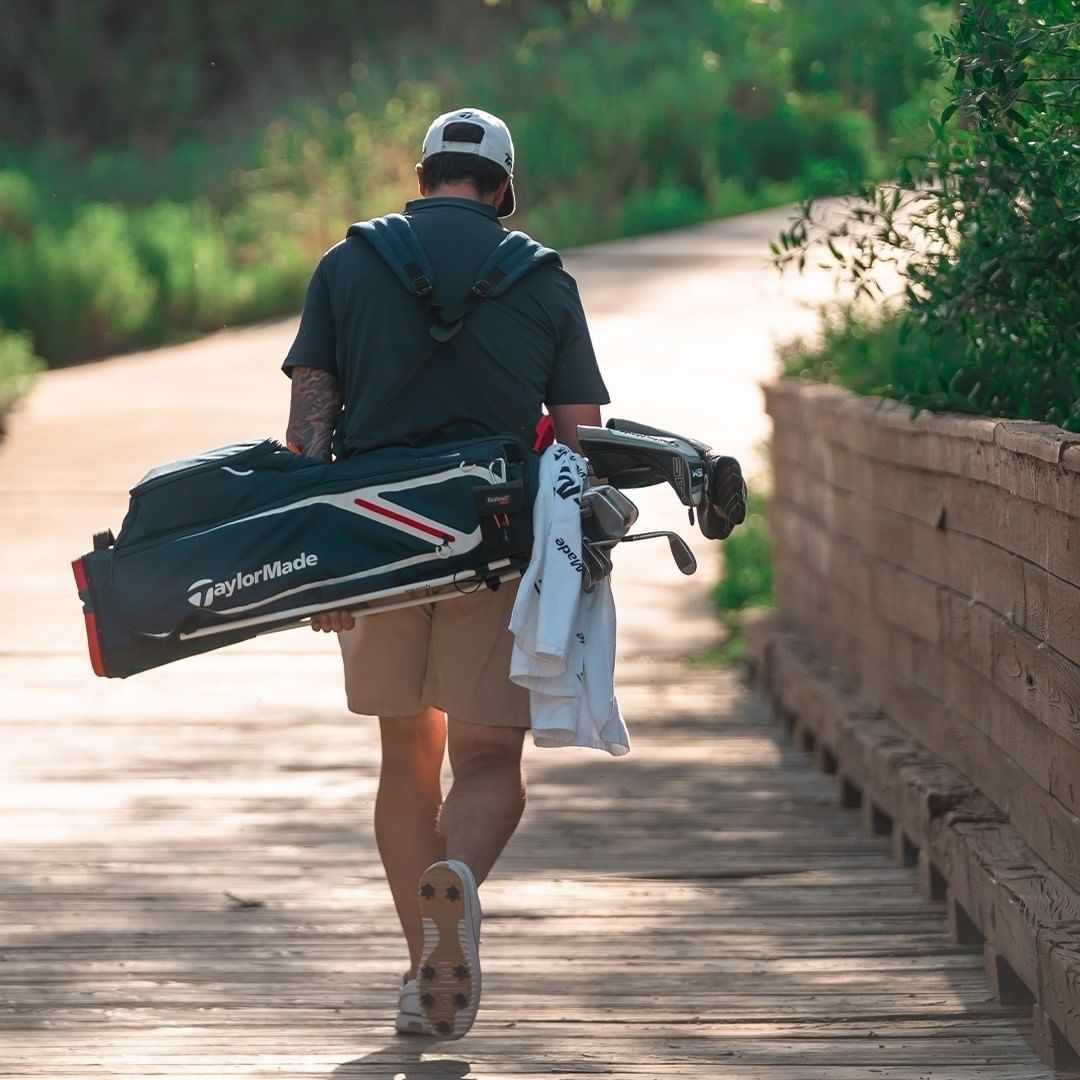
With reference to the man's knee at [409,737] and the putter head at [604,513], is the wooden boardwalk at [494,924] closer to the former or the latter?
the man's knee at [409,737]

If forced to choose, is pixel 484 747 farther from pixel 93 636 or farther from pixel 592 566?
pixel 93 636

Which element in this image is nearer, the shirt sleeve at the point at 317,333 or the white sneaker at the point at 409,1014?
the shirt sleeve at the point at 317,333

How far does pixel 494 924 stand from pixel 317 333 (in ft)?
6.14

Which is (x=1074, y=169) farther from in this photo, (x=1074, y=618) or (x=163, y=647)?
(x=163, y=647)

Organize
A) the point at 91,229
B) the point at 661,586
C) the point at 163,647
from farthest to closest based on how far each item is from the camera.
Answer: the point at 91,229, the point at 661,586, the point at 163,647

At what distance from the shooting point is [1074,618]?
14.2 ft

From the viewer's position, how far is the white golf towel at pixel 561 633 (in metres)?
4.10

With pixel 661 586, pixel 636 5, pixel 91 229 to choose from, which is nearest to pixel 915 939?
pixel 661 586

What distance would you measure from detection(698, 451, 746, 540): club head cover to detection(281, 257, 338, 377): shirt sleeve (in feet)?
2.73

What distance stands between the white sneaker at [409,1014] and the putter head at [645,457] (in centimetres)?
119

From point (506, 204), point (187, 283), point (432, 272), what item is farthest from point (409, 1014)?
point (187, 283)

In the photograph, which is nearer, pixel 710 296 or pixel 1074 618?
pixel 1074 618

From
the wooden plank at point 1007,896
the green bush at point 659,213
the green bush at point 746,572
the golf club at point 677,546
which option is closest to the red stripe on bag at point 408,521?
the golf club at point 677,546

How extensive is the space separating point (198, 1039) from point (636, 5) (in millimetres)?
32421
